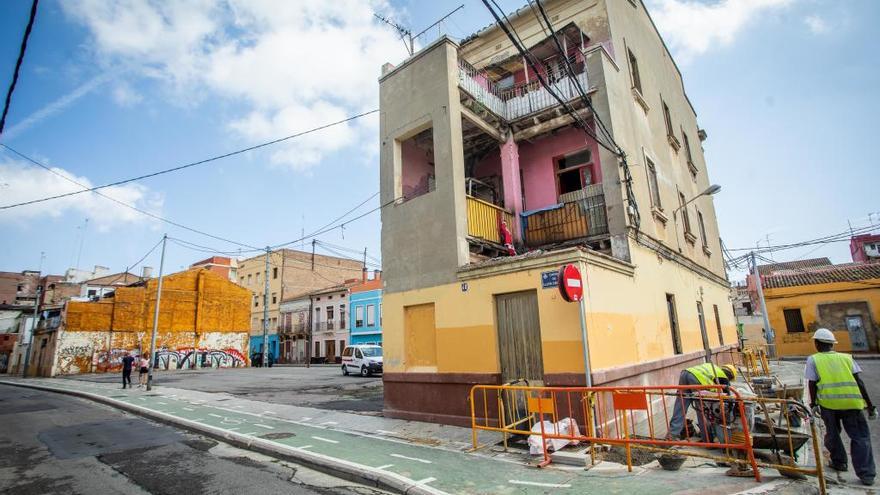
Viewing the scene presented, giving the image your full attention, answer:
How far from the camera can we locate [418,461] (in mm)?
6527

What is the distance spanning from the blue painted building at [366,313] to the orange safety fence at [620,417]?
104ft

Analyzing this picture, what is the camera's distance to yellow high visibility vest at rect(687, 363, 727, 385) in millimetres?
6902

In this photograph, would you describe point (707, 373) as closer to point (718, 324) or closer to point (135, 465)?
point (135, 465)

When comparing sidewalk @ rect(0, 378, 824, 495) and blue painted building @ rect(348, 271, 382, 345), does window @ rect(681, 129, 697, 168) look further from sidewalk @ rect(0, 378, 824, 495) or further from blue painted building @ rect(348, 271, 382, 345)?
blue painted building @ rect(348, 271, 382, 345)

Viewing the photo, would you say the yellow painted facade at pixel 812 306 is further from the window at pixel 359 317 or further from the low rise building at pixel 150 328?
the low rise building at pixel 150 328

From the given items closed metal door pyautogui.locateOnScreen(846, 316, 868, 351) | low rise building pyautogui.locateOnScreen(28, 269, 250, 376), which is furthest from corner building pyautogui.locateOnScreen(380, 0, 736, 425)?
low rise building pyautogui.locateOnScreen(28, 269, 250, 376)

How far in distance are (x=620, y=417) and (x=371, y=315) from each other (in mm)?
33243

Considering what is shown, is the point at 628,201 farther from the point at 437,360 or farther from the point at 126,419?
the point at 126,419

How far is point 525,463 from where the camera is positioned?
6.30 metres

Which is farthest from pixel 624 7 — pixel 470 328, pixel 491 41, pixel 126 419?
pixel 126 419

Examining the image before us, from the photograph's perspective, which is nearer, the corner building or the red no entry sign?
the red no entry sign

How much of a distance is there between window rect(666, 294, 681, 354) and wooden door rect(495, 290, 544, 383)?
19.2 feet

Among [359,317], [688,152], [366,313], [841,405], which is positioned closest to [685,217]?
[688,152]

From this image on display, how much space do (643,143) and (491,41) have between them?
6.28 m
